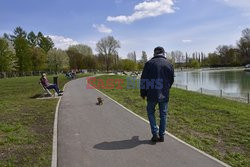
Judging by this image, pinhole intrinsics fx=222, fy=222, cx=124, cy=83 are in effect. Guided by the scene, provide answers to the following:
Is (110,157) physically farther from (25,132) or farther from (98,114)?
(98,114)

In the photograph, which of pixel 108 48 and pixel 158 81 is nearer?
pixel 158 81

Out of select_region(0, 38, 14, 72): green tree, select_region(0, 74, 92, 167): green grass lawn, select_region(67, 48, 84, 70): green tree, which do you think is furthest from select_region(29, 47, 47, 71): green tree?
select_region(0, 74, 92, 167): green grass lawn

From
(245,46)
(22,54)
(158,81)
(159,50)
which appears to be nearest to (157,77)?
(158,81)

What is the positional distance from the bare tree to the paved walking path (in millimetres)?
71243

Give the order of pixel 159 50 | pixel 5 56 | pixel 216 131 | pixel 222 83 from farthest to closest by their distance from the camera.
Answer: pixel 5 56 → pixel 222 83 → pixel 216 131 → pixel 159 50

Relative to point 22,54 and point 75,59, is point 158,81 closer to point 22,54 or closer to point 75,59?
point 22,54

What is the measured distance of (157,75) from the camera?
4766mm

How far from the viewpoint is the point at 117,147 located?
4.71m

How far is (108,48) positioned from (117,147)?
74.1 m

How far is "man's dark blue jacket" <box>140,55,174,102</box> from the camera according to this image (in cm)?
476

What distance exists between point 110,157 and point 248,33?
105 metres

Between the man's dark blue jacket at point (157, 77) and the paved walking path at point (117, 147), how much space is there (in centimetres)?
108

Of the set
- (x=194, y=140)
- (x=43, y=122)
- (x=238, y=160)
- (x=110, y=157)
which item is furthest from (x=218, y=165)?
(x=43, y=122)

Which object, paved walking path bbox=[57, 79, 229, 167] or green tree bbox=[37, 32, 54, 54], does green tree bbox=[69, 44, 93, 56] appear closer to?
green tree bbox=[37, 32, 54, 54]
